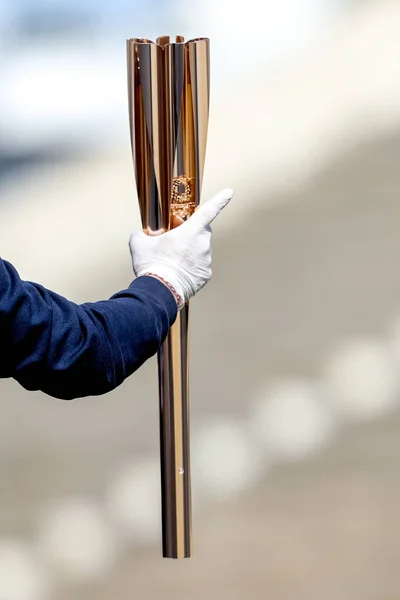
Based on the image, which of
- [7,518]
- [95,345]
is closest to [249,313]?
[7,518]

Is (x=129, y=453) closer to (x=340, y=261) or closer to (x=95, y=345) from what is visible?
(x=340, y=261)

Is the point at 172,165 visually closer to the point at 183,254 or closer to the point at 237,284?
the point at 183,254

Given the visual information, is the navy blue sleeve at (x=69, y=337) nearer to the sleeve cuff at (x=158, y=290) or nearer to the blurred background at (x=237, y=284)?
the sleeve cuff at (x=158, y=290)

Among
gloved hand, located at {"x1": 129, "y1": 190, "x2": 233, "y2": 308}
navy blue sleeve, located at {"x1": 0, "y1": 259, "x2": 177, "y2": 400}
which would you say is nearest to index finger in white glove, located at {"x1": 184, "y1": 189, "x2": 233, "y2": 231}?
gloved hand, located at {"x1": 129, "y1": 190, "x2": 233, "y2": 308}

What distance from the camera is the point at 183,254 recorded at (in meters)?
1.51

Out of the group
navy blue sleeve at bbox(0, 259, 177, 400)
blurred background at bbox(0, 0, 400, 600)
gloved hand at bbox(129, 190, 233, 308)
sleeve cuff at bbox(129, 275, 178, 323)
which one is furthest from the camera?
blurred background at bbox(0, 0, 400, 600)

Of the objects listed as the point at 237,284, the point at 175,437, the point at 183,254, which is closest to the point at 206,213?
the point at 183,254

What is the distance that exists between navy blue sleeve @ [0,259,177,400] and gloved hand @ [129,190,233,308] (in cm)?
16

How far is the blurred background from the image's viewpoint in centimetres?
260

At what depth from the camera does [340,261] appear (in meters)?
2.71

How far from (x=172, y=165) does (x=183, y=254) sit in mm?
148

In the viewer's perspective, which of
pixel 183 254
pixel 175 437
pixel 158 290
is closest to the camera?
pixel 158 290

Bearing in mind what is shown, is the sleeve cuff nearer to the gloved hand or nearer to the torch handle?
the gloved hand

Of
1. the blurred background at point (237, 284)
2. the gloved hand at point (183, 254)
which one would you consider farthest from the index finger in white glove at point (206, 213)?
the blurred background at point (237, 284)
